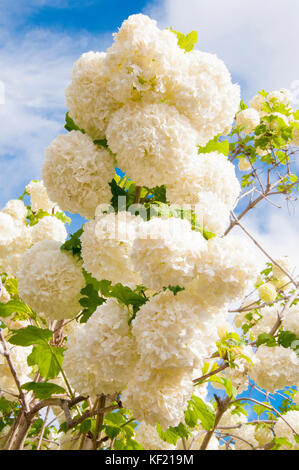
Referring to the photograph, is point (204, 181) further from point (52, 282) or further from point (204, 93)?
point (52, 282)

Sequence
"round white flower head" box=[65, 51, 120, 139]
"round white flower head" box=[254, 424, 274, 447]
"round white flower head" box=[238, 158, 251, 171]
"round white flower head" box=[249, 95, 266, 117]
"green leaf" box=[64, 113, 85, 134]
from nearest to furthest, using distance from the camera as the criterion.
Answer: "round white flower head" box=[65, 51, 120, 139]
"green leaf" box=[64, 113, 85, 134]
"round white flower head" box=[254, 424, 274, 447]
"round white flower head" box=[249, 95, 266, 117]
"round white flower head" box=[238, 158, 251, 171]

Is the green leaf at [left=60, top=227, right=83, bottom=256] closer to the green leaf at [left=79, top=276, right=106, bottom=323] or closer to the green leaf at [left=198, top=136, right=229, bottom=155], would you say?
the green leaf at [left=79, top=276, right=106, bottom=323]

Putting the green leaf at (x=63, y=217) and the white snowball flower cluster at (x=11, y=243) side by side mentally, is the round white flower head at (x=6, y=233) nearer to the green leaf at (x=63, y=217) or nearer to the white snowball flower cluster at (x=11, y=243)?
the white snowball flower cluster at (x=11, y=243)

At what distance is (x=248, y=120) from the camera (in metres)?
5.05

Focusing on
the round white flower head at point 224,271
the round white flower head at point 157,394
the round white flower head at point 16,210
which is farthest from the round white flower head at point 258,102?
the round white flower head at point 157,394

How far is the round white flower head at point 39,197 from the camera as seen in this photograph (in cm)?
489

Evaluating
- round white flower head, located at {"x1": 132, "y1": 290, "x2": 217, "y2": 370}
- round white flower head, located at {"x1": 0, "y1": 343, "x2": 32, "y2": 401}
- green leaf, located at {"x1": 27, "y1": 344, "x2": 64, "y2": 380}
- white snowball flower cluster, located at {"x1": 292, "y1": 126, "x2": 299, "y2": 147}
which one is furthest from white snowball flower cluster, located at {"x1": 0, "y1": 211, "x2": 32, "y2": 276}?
white snowball flower cluster, located at {"x1": 292, "y1": 126, "x2": 299, "y2": 147}

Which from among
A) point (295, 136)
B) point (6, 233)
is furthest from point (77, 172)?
point (295, 136)

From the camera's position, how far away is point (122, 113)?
185 centimetres

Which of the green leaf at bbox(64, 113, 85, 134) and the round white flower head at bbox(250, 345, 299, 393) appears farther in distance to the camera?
the round white flower head at bbox(250, 345, 299, 393)

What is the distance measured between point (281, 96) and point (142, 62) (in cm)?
415

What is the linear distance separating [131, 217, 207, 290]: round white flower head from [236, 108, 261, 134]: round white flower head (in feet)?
13.0

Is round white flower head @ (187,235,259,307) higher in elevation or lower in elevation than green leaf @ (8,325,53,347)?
higher

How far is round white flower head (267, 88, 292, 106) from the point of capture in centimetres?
539
